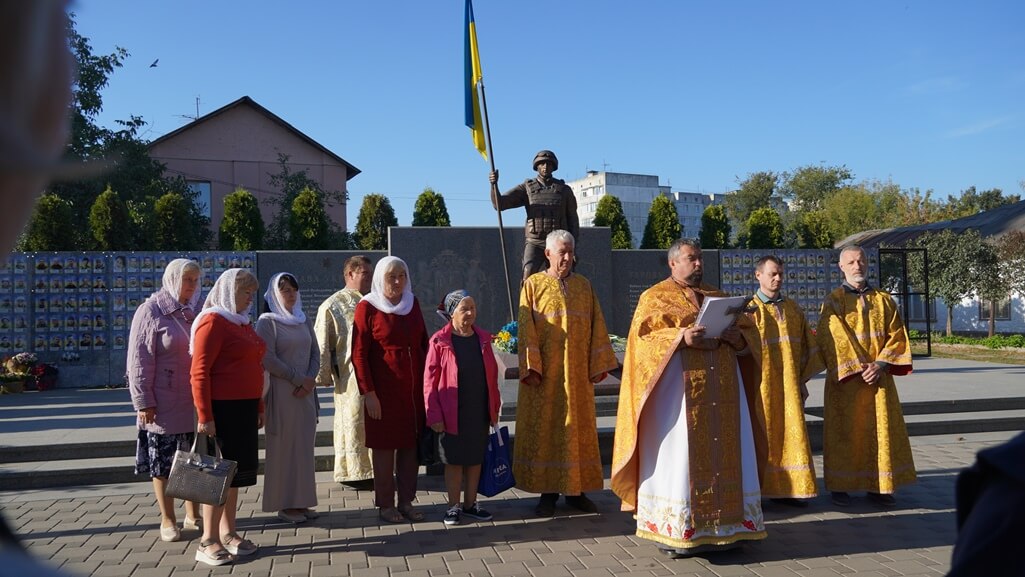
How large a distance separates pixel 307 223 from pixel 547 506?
42.8 feet

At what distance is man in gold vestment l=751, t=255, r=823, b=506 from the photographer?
635 centimetres

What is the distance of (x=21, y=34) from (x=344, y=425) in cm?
652

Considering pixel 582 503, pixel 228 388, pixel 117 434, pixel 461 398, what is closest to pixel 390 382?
pixel 461 398

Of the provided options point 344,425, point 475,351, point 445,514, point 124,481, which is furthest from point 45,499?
point 475,351

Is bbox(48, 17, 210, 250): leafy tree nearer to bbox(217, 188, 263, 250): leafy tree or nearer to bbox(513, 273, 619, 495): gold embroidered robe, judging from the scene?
bbox(217, 188, 263, 250): leafy tree

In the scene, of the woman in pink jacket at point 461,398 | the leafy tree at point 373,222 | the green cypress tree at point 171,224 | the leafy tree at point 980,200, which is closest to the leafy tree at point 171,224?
the green cypress tree at point 171,224

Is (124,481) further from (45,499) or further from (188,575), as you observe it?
(188,575)

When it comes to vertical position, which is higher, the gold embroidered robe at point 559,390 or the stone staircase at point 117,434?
the gold embroidered robe at point 559,390

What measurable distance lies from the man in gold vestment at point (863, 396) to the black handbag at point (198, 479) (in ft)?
14.7

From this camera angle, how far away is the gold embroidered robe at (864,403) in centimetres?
642

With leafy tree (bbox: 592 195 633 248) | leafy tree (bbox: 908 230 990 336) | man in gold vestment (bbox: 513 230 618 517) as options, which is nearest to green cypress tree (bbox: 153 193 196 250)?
leafy tree (bbox: 592 195 633 248)

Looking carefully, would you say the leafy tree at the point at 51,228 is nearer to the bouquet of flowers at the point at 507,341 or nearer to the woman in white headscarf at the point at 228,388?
the bouquet of flowers at the point at 507,341

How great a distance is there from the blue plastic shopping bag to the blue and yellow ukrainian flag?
3.93 metres

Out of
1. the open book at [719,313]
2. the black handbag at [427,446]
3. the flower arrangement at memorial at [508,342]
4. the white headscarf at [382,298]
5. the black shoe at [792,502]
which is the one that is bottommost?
the black shoe at [792,502]
